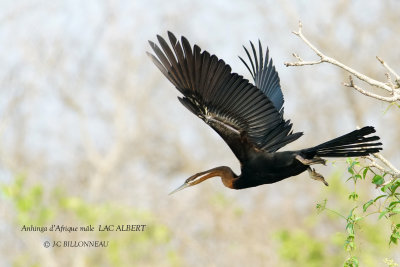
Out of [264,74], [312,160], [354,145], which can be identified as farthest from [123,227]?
[354,145]

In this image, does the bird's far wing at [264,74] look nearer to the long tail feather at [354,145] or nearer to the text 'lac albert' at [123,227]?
the long tail feather at [354,145]

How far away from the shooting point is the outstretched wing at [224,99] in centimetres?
480

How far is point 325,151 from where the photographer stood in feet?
15.1

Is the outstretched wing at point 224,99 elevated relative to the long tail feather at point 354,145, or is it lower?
elevated

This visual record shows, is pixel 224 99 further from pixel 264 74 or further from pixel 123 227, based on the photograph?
pixel 123 227

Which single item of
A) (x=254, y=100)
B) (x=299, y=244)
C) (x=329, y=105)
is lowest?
A: (x=254, y=100)

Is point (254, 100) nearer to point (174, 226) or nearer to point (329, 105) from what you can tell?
point (174, 226)

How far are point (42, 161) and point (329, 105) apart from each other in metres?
6.13

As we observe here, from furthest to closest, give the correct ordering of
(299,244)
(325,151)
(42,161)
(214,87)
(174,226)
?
1. (42,161)
2. (174,226)
3. (299,244)
4. (214,87)
5. (325,151)

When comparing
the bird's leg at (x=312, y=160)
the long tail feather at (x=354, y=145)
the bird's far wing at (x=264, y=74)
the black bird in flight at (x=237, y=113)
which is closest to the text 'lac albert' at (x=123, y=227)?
the bird's far wing at (x=264, y=74)

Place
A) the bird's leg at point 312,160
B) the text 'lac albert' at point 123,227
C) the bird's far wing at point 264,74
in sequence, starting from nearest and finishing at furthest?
1. the bird's leg at point 312,160
2. the bird's far wing at point 264,74
3. the text 'lac albert' at point 123,227

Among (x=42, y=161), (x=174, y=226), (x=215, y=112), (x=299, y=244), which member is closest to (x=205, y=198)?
(x=174, y=226)

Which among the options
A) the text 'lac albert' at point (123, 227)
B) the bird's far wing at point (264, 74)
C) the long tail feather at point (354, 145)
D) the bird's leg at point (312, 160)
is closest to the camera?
the long tail feather at point (354, 145)

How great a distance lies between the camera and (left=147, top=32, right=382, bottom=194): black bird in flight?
189 inches
